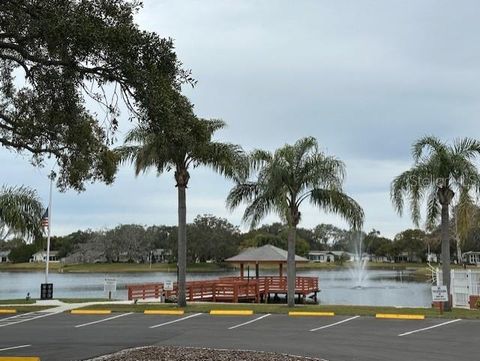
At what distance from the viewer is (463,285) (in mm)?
25938

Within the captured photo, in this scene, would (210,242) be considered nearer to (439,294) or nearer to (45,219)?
(45,219)

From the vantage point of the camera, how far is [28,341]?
15.9m

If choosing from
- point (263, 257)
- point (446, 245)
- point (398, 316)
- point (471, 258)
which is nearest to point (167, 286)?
point (263, 257)

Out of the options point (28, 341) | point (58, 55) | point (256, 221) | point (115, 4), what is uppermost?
point (115, 4)

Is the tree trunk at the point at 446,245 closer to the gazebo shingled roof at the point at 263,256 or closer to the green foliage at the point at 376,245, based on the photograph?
the gazebo shingled roof at the point at 263,256

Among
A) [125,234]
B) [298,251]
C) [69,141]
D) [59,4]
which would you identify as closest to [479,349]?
[69,141]

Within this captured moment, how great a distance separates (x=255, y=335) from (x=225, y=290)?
18836 mm

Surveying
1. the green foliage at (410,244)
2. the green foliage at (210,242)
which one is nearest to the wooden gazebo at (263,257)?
the green foliage at (210,242)

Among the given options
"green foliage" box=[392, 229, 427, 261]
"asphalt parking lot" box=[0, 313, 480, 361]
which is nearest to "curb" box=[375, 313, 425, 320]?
"asphalt parking lot" box=[0, 313, 480, 361]

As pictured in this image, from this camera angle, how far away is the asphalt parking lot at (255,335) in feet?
44.3

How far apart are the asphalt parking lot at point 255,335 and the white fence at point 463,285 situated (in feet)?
21.5

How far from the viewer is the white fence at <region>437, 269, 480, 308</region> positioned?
25.3 m

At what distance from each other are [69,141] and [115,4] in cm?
494

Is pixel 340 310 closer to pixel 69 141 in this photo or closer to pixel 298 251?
pixel 69 141
